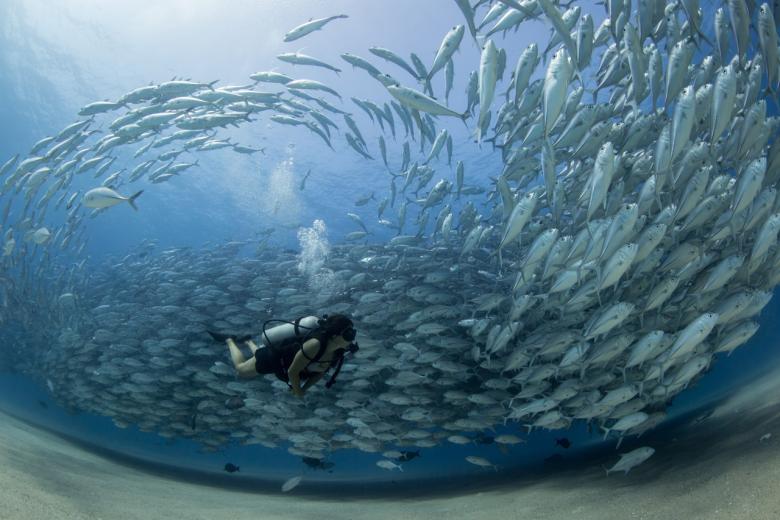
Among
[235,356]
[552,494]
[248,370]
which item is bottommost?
[552,494]

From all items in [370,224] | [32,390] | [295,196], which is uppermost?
[295,196]

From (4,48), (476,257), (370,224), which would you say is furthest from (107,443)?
(370,224)

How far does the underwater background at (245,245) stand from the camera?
11.3 meters

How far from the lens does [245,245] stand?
29.4 metres

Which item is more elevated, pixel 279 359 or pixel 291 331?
pixel 291 331

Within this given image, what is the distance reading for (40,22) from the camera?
24.1m

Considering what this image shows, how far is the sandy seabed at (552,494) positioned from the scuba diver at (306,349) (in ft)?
7.58

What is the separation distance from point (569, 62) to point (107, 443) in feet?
67.7

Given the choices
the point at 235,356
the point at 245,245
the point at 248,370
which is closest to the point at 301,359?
the point at 248,370

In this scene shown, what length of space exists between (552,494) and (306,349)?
4795 mm

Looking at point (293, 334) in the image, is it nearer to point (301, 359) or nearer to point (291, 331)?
point (291, 331)

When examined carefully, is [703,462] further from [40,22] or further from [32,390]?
[40,22]

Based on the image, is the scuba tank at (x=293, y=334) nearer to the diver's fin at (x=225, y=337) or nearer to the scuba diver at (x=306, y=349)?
the scuba diver at (x=306, y=349)

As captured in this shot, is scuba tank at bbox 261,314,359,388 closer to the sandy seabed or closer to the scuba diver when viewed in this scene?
the scuba diver
